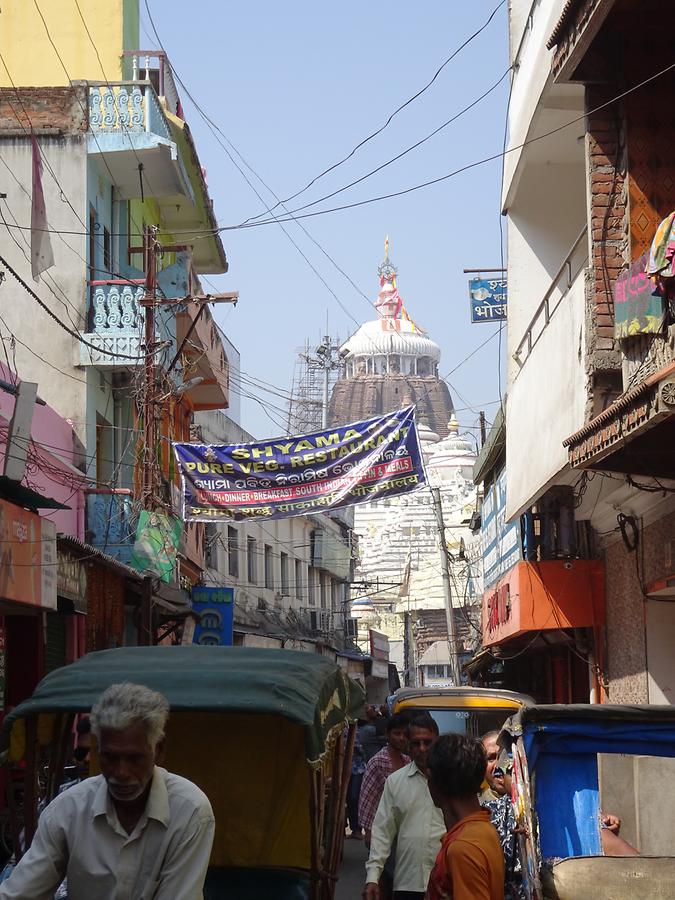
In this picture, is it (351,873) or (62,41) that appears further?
(62,41)

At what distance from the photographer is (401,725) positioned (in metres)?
8.09

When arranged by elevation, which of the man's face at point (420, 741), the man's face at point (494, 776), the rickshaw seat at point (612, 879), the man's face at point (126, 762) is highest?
the man's face at point (126, 762)

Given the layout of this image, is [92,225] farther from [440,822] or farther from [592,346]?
[440,822]

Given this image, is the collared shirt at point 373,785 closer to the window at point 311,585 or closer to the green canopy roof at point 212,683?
the green canopy roof at point 212,683

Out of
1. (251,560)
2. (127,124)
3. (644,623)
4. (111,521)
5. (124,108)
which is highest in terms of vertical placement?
(124,108)

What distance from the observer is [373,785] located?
8.19m

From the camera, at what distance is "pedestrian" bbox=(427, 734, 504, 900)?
4.14 m

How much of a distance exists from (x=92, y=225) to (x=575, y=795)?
15269 mm

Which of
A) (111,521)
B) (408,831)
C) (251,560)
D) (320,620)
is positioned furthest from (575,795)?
(320,620)

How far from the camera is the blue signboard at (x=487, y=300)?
2139 cm

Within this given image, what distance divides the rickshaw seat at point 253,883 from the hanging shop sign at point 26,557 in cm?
564

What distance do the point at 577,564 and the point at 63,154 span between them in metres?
9.63

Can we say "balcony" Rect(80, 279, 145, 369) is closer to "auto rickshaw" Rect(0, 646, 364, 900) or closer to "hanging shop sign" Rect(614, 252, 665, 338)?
"hanging shop sign" Rect(614, 252, 665, 338)

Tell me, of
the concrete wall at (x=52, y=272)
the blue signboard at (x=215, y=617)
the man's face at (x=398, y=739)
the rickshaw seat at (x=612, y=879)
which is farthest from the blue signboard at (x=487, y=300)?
the rickshaw seat at (x=612, y=879)
